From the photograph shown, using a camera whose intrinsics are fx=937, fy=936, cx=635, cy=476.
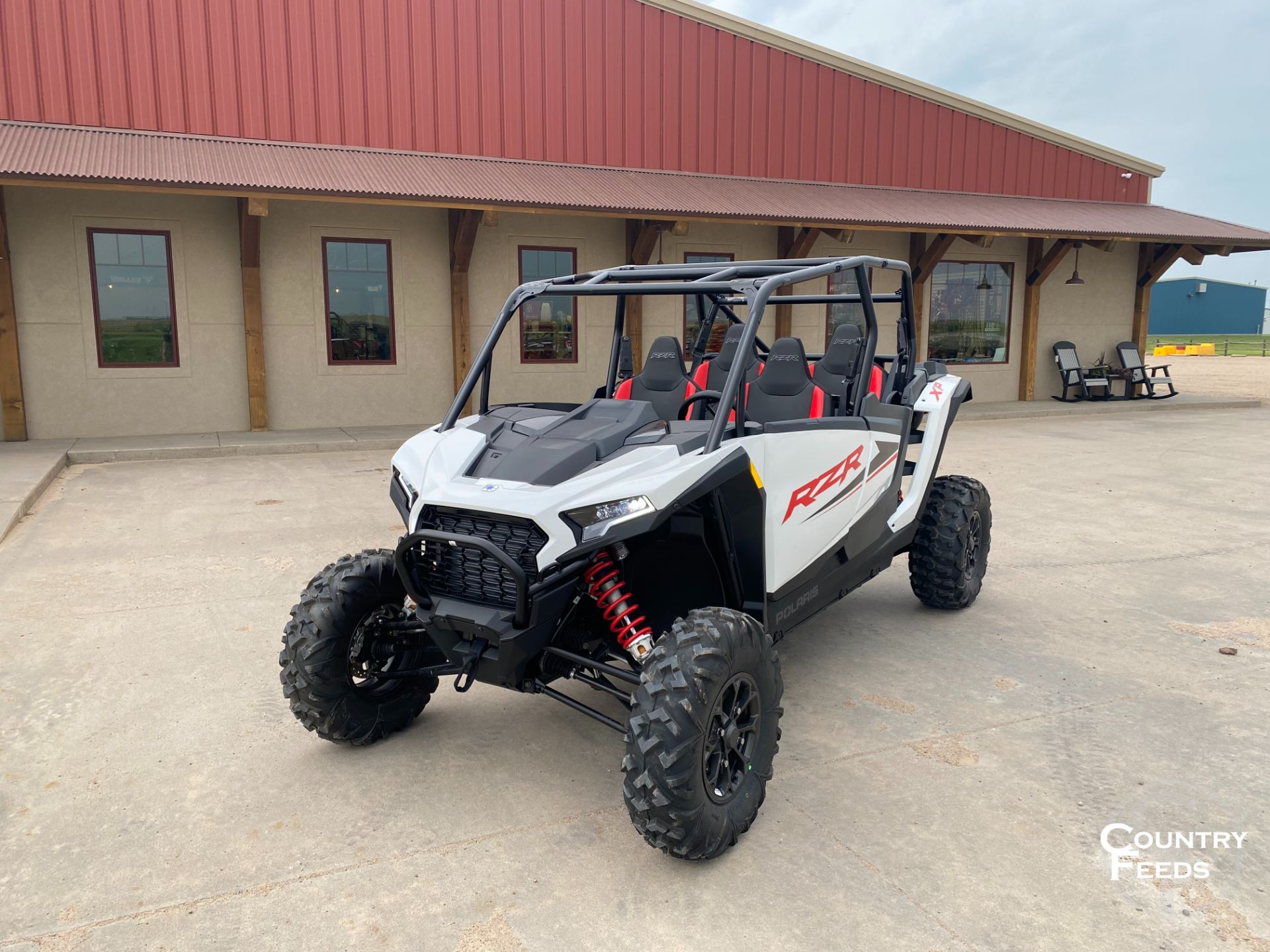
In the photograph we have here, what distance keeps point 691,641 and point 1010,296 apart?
A: 52.3 ft

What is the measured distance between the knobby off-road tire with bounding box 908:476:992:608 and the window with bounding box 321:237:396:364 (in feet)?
30.4

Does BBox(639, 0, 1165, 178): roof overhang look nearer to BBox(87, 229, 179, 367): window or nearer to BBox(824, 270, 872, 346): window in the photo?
BBox(824, 270, 872, 346): window

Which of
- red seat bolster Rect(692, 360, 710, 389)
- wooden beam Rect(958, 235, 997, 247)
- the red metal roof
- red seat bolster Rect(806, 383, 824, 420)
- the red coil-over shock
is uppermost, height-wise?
the red metal roof

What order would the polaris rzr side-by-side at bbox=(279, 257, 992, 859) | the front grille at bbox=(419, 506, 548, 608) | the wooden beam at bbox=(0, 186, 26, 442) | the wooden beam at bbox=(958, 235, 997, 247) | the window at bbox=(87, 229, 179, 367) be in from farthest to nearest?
the wooden beam at bbox=(958, 235, 997, 247), the window at bbox=(87, 229, 179, 367), the wooden beam at bbox=(0, 186, 26, 442), the front grille at bbox=(419, 506, 548, 608), the polaris rzr side-by-side at bbox=(279, 257, 992, 859)

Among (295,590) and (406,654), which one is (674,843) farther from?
(295,590)

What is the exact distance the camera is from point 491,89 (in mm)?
12867

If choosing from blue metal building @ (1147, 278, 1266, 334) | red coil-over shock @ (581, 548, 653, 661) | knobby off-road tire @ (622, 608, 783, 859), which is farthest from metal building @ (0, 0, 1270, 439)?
blue metal building @ (1147, 278, 1266, 334)

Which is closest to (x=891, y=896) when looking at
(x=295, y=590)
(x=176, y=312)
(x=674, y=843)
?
(x=674, y=843)

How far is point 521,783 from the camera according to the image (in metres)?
3.20

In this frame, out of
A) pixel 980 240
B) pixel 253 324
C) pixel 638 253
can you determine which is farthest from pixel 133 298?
pixel 980 240

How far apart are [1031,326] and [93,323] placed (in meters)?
A: 14.7

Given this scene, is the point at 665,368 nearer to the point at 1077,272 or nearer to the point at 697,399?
the point at 697,399

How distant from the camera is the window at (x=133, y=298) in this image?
1106 centimetres

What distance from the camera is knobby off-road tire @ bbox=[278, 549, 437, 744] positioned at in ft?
10.6
